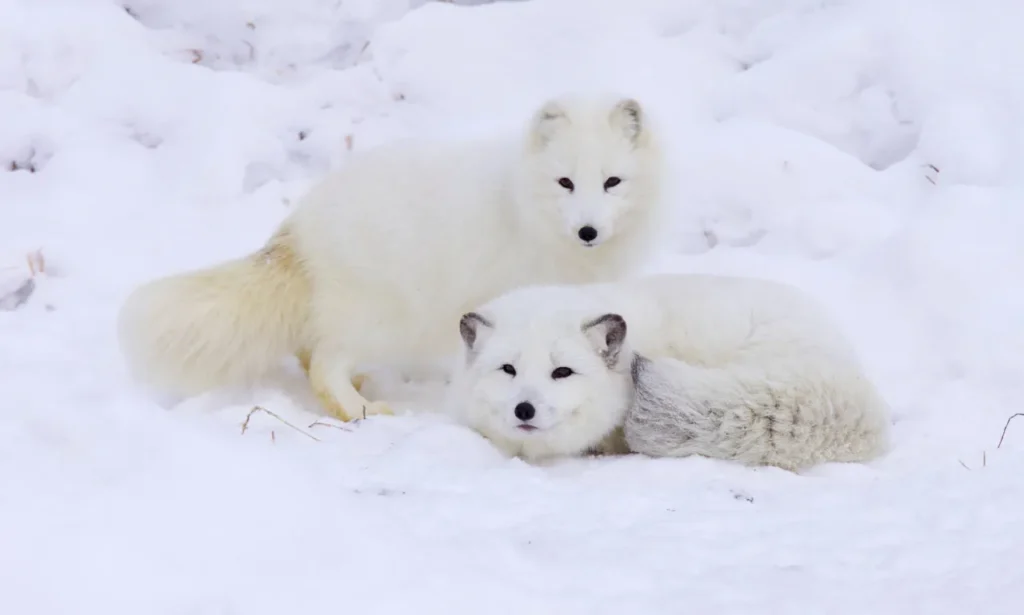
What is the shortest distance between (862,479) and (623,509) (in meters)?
0.94

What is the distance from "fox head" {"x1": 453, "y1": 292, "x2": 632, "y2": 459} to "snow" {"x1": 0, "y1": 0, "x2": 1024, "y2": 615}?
0.15 m

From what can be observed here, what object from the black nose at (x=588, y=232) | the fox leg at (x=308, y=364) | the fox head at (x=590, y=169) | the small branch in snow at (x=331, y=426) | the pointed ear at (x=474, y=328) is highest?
the fox head at (x=590, y=169)

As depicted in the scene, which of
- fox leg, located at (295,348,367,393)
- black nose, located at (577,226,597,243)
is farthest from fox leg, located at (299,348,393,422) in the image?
black nose, located at (577,226,597,243)

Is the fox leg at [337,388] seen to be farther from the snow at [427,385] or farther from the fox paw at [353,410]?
the snow at [427,385]

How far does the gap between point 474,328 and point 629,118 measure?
1.23 metres

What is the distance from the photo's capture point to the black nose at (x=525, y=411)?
3.25m

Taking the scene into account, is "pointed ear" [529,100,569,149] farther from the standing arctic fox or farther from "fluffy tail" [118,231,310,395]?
"fluffy tail" [118,231,310,395]

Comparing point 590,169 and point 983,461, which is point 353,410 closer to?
point 590,169

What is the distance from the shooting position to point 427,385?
4.56m

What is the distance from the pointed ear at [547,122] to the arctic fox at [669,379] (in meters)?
0.69

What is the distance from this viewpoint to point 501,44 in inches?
261

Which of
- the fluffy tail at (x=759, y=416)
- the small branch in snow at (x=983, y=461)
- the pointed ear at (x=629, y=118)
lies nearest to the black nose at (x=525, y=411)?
the fluffy tail at (x=759, y=416)

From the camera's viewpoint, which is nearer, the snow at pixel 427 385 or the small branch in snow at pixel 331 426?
the snow at pixel 427 385

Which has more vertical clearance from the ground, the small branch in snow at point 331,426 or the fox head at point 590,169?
the fox head at point 590,169
